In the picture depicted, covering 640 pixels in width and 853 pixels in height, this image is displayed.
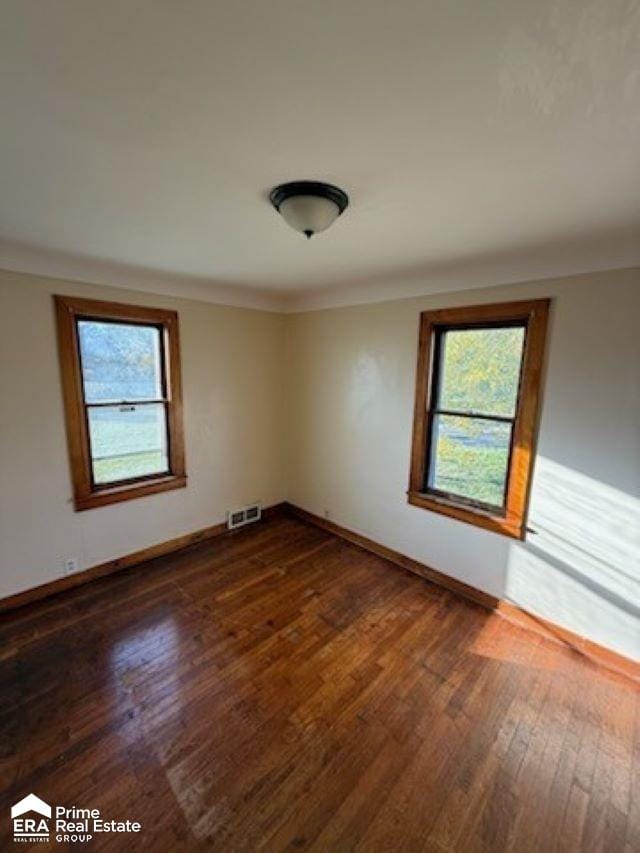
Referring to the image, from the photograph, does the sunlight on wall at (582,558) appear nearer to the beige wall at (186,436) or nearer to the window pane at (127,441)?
the beige wall at (186,436)

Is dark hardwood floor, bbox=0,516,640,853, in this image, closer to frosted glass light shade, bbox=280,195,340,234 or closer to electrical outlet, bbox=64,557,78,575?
electrical outlet, bbox=64,557,78,575

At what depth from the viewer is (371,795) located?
58.9 inches

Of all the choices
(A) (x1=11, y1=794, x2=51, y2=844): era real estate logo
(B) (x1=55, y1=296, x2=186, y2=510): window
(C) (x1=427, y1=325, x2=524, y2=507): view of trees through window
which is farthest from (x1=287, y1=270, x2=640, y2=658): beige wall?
(A) (x1=11, y1=794, x2=51, y2=844): era real estate logo

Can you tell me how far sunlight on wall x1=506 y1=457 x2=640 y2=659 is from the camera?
6.83 ft

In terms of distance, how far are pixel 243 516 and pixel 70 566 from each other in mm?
1552

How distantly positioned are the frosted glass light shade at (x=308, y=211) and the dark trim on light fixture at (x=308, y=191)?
1cm

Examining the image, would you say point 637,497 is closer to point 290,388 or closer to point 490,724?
point 490,724

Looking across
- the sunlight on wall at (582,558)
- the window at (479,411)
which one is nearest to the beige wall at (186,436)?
the window at (479,411)

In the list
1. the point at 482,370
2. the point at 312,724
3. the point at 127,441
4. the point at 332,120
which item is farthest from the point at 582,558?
the point at 127,441

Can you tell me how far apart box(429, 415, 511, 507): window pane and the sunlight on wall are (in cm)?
28

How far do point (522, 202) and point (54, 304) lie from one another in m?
2.86

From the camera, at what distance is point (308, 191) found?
1.47 m

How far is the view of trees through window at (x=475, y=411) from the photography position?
8.29 ft

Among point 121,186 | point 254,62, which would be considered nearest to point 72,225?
point 121,186
